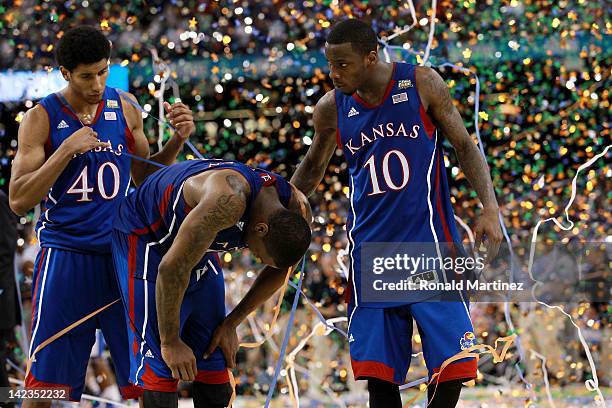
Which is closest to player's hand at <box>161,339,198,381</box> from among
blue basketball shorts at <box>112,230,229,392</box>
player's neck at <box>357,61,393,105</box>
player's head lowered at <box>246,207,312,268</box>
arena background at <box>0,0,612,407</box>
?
blue basketball shorts at <box>112,230,229,392</box>

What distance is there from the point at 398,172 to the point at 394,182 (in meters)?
0.04

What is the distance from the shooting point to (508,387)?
524 centimetres

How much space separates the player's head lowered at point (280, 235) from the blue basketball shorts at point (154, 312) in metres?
0.38

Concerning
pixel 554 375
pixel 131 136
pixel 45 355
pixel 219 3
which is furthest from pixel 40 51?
pixel 554 375

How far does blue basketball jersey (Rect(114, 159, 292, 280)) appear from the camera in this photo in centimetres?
284

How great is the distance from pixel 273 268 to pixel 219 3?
2.56m

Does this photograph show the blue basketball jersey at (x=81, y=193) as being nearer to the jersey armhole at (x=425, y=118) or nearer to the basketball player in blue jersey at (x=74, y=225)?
the basketball player in blue jersey at (x=74, y=225)

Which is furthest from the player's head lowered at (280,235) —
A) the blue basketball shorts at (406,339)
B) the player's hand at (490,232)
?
the player's hand at (490,232)

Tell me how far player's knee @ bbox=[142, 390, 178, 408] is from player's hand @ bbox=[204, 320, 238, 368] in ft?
0.61

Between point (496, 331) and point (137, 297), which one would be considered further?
point (496, 331)

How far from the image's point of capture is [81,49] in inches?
129

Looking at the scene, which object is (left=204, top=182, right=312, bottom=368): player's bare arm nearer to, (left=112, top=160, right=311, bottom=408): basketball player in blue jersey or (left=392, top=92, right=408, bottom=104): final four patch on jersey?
(left=112, top=160, right=311, bottom=408): basketball player in blue jersey

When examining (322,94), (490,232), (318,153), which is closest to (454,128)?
(490,232)

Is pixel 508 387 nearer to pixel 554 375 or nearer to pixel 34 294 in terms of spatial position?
pixel 554 375
